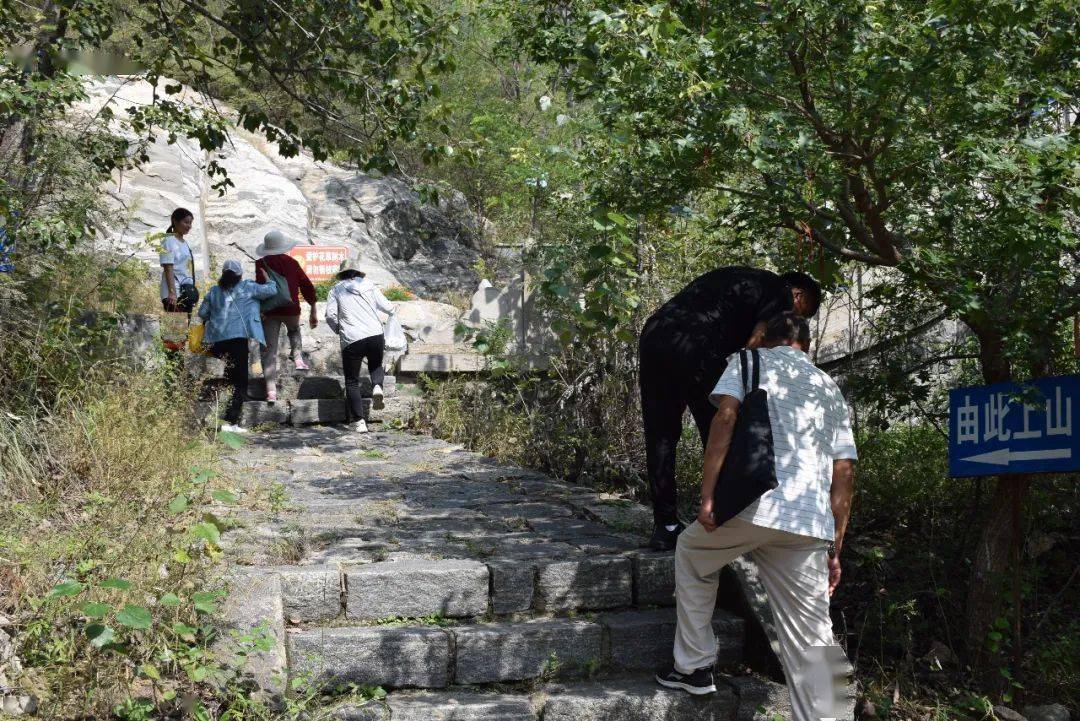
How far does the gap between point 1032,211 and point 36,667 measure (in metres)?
4.06

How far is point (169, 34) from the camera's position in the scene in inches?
272

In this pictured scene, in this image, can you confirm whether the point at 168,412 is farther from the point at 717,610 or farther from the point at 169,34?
the point at 717,610

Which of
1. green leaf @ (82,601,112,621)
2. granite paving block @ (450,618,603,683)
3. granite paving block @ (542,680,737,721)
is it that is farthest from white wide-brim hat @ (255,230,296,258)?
green leaf @ (82,601,112,621)

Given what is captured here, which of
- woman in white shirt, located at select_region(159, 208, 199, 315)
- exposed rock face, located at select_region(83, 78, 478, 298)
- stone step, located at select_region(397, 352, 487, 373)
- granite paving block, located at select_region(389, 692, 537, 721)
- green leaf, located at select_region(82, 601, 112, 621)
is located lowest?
granite paving block, located at select_region(389, 692, 537, 721)

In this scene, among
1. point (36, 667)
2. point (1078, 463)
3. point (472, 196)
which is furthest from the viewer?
point (472, 196)

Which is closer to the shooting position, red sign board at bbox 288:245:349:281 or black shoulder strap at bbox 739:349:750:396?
black shoulder strap at bbox 739:349:750:396

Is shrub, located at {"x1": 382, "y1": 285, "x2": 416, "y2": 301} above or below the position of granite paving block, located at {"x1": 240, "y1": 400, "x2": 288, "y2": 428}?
above

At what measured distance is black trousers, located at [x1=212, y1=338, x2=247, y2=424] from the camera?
8898mm

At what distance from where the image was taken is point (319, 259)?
16.6 m

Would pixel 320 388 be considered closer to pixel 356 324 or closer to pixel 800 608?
pixel 356 324

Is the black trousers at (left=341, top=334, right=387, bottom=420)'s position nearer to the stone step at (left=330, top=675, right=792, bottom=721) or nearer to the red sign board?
the stone step at (left=330, top=675, right=792, bottom=721)

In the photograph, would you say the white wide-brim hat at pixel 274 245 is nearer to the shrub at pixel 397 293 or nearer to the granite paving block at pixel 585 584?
the granite paving block at pixel 585 584

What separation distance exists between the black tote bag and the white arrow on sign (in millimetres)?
1318

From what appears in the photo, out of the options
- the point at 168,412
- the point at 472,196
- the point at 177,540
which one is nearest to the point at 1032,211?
the point at 177,540
